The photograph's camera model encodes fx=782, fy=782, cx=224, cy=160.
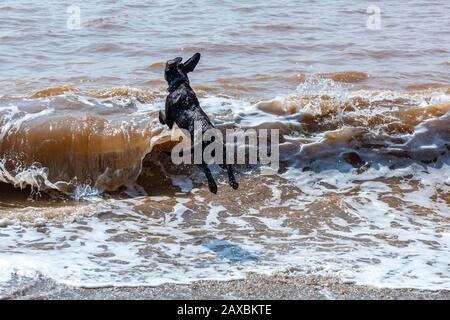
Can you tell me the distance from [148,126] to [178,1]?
780 centimetres

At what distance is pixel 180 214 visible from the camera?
6426mm

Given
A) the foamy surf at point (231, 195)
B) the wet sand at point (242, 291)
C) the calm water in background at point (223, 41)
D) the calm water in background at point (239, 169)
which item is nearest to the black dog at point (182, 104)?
the foamy surf at point (231, 195)

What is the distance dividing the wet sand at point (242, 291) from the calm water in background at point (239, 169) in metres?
0.11

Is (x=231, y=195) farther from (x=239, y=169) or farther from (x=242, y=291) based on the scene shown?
(x=242, y=291)

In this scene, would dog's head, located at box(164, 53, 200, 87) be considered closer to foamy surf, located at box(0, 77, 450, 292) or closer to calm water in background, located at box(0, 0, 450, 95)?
foamy surf, located at box(0, 77, 450, 292)

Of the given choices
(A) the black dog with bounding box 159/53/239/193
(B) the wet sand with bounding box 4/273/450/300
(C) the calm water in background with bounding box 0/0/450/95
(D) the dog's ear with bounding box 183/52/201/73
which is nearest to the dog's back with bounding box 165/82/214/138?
(A) the black dog with bounding box 159/53/239/193

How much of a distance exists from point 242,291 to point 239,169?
9.05 ft

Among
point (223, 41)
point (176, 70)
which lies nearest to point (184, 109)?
point (176, 70)

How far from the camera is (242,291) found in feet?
15.5

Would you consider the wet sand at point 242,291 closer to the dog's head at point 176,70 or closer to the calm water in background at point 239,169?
the calm water in background at point 239,169

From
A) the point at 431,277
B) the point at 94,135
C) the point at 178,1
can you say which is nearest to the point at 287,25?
the point at 178,1

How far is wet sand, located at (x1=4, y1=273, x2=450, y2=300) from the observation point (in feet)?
15.2

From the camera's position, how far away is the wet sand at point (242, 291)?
15.2 ft

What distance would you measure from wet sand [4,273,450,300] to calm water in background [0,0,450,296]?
106 millimetres
